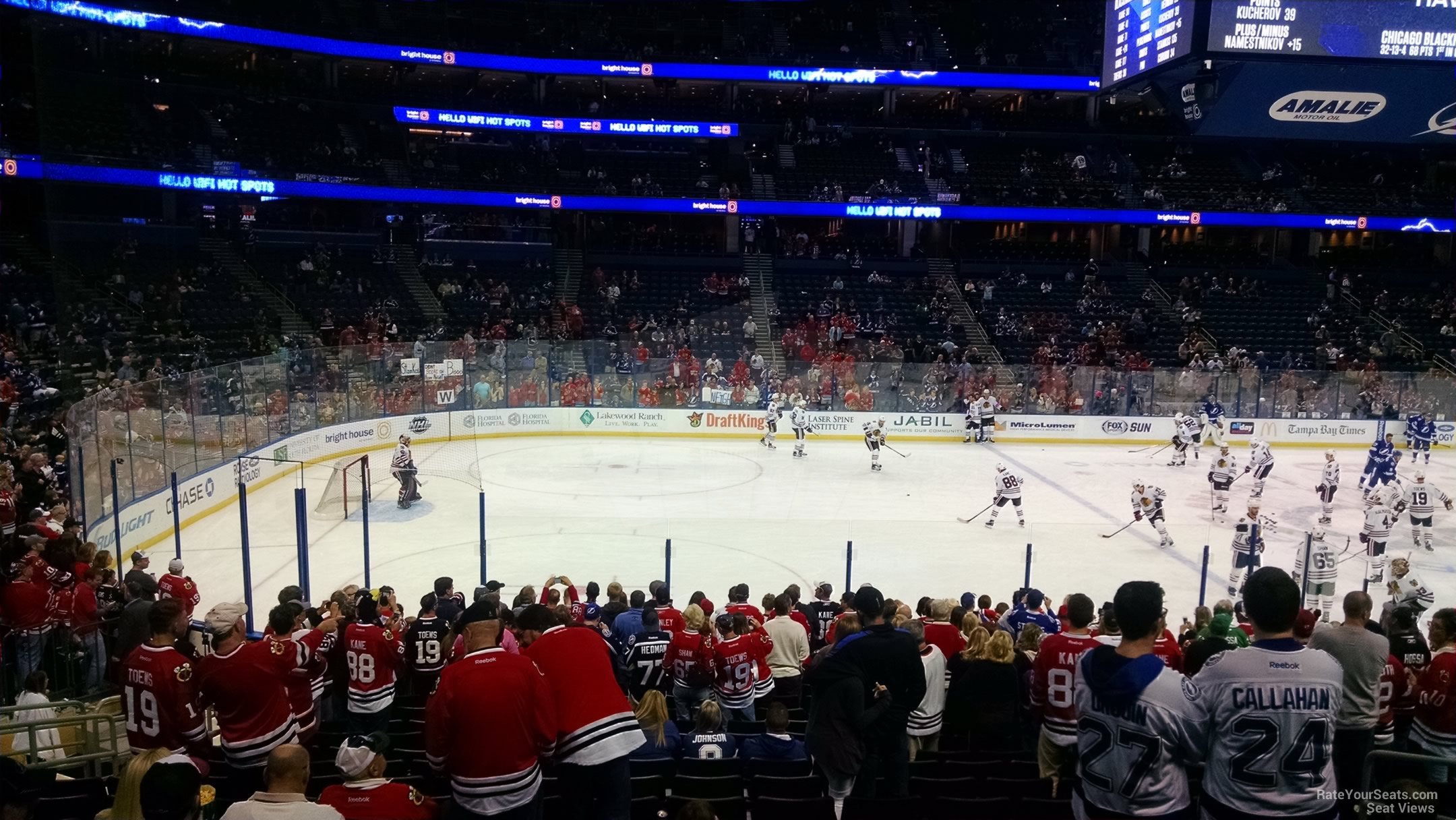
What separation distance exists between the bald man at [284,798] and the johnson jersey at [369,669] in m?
3.12

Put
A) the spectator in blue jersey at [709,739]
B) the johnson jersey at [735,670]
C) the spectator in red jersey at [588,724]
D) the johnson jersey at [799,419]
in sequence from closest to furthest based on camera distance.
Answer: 1. the spectator in red jersey at [588,724]
2. the spectator in blue jersey at [709,739]
3. the johnson jersey at [735,670]
4. the johnson jersey at [799,419]

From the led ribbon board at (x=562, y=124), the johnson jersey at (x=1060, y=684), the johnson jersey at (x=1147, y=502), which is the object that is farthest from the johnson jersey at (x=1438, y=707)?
the led ribbon board at (x=562, y=124)

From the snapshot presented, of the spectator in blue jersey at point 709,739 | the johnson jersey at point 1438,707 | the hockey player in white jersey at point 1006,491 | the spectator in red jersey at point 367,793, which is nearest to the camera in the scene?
the spectator in red jersey at point 367,793

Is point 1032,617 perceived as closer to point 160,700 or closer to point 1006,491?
point 160,700

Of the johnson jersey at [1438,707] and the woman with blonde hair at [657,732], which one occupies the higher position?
the johnson jersey at [1438,707]

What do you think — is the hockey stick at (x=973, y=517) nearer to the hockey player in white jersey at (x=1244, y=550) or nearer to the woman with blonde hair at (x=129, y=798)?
the hockey player in white jersey at (x=1244, y=550)

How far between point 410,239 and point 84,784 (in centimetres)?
3444

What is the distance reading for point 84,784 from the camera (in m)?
5.07

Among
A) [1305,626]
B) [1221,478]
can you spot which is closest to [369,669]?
[1305,626]

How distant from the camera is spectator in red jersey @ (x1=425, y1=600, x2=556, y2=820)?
398 cm

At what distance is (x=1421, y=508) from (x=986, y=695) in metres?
13.7

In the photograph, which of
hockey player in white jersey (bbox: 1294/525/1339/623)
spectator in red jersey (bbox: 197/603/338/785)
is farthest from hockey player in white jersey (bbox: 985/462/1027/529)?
spectator in red jersey (bbox: 197/603/338/785)

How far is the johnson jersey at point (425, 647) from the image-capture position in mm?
7293

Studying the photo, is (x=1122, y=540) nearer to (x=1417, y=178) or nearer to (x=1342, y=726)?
(x=1342, y=726)
